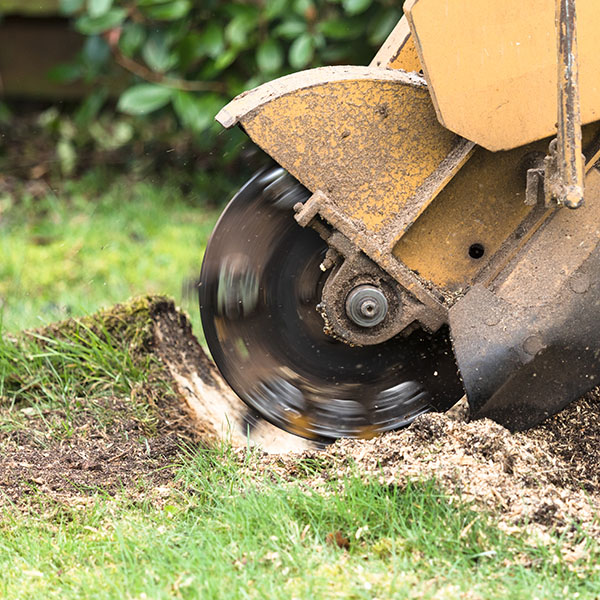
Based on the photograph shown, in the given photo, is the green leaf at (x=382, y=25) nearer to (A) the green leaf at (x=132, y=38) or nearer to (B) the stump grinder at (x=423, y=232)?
(A) the green leaf at (x=132, y=38)

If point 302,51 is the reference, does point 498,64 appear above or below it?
above

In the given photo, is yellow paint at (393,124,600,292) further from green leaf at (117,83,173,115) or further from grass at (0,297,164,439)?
green leaf at (117,83,173,115)

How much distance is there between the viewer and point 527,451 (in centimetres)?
243

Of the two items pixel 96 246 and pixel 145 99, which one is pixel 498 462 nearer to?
pixel 96 246

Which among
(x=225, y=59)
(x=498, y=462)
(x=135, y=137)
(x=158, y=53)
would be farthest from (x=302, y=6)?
(x=498, y=462)

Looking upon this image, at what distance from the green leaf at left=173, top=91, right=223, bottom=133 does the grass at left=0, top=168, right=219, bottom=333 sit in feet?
1.92

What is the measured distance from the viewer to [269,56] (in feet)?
16.3

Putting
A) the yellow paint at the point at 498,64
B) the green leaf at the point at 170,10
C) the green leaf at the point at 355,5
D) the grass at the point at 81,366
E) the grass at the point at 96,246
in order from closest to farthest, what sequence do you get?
the yellow paint at the point at 498,64 < the grass at the point at 81,366 < the grass at the point at 96,246 < the green leaf at the point at 355,5 < the green leaf at the point at 170,10

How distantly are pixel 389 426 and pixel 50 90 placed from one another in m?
4.74

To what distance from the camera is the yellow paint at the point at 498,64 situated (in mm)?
2338

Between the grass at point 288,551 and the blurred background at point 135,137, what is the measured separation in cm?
143

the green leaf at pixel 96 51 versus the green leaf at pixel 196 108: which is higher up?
the green leaf at pixel 96 51

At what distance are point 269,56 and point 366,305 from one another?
2.74 meters

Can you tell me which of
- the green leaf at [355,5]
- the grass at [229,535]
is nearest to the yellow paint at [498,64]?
the grass at [229,535]
